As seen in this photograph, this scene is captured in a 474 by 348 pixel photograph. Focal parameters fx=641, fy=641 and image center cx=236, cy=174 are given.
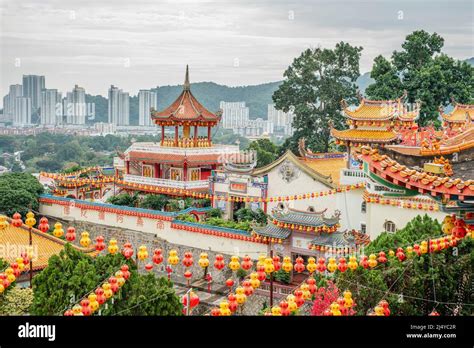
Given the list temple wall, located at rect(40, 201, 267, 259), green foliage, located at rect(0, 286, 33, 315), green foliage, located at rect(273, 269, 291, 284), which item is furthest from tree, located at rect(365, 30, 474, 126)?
green foliage, located at rect(0, 286, 33, 315)

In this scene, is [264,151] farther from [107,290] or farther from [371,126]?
[107,290]

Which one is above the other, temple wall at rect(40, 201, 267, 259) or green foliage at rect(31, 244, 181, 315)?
green foliage at rect(31, 244, 181, 315)

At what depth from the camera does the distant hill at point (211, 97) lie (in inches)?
2640

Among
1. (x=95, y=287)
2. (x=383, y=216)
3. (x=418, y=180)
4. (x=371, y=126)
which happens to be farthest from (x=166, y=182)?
(x=418, y=180)

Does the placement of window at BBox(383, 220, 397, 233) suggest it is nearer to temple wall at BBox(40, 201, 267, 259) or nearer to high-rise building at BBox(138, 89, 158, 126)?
temple wall at BBox(40, 201, 267, 259)

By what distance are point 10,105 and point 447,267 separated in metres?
56.6

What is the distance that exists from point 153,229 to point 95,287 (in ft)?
34.7

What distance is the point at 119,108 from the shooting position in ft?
202

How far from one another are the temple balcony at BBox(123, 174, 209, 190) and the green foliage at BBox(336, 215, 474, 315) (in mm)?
12362

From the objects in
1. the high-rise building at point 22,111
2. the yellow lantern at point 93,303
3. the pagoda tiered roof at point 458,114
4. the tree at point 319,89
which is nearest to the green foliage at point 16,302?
the yellow lantern at point 93,303

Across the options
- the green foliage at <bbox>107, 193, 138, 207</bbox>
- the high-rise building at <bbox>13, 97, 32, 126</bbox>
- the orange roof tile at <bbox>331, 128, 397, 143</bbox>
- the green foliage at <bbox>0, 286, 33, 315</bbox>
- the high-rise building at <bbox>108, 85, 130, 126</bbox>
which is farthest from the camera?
the high-rise building at <bbox>13, 97, 32, 126</bbox>

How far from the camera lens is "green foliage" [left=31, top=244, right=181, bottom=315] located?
10.3 m
